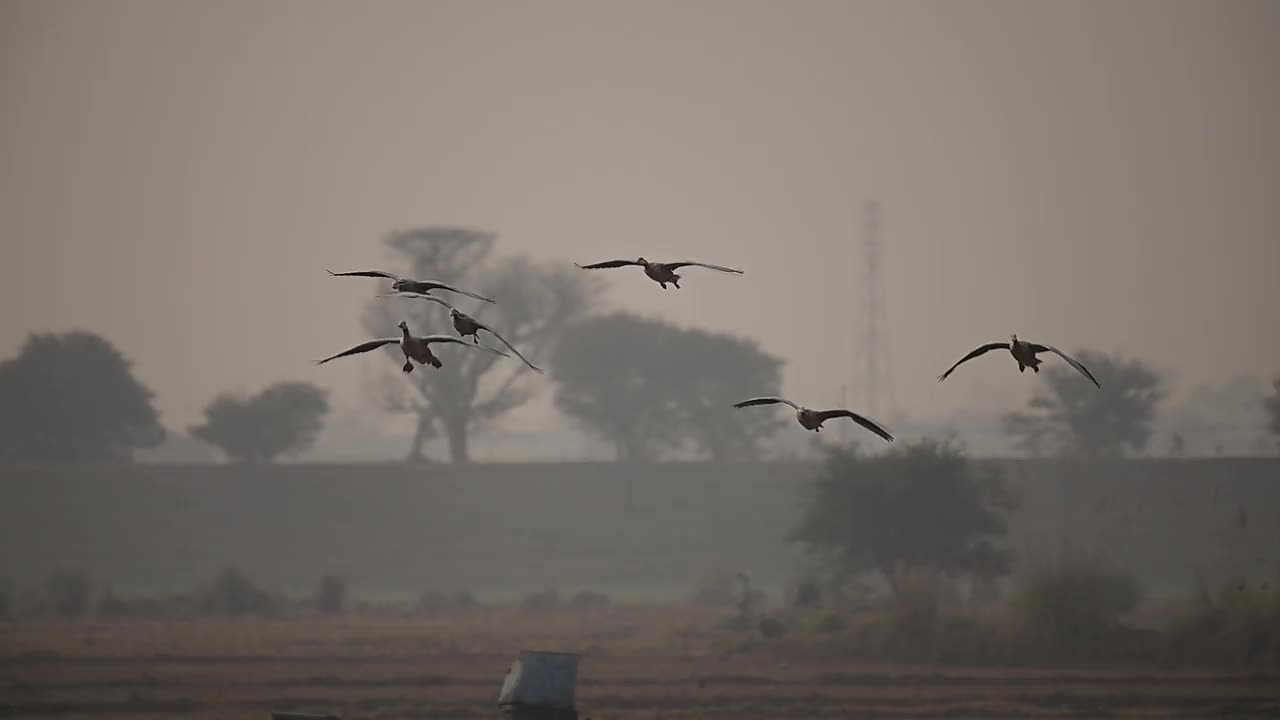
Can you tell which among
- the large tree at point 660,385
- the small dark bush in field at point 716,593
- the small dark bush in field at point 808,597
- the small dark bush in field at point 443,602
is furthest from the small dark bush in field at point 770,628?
the large tree at point 660,385

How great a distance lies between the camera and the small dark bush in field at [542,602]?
89.7 metres

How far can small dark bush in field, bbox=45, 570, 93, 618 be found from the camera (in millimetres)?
85938

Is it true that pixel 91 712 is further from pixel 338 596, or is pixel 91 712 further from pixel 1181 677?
pixel 338 596

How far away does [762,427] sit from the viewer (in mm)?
142750

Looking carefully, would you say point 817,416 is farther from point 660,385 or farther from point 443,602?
point 660,385

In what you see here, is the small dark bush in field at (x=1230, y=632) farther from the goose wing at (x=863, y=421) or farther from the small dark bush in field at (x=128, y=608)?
the goose wing at (x=863, y=421)

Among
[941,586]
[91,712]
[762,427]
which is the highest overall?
[762,427]

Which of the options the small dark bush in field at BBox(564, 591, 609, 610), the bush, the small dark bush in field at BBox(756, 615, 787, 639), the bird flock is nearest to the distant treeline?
the small dark bush in field at BBox(564, 591, 609, 610)

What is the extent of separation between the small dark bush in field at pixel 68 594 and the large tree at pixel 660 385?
50.3 m

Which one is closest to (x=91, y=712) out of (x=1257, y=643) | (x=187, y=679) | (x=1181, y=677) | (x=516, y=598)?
(x=187, y=679)

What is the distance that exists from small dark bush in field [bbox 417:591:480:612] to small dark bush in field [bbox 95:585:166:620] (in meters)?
10.1

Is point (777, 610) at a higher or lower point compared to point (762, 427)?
lower

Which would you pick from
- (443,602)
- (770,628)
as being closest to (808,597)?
(770,628)

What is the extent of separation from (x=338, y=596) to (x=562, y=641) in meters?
19.2
